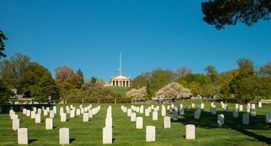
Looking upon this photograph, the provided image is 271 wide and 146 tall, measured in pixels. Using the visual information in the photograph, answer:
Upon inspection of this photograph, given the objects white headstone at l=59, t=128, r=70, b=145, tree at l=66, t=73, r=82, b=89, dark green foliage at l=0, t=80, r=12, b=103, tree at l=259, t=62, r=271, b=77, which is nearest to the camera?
white headstone at l=59, t=128, r=70, b=145

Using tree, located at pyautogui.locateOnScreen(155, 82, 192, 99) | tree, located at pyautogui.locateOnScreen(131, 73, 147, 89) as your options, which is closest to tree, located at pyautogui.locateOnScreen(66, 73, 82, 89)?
tree, located at pyautogui.locateOnScreen(131, 73, 147, 89)

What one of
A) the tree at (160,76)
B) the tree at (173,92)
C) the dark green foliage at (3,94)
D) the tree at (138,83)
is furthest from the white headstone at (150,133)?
the tree at (160,76)

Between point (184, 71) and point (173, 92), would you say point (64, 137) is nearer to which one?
point (173, 92)

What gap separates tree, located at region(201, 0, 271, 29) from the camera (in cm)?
1372

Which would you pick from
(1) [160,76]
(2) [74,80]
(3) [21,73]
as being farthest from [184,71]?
(3) [21,73]

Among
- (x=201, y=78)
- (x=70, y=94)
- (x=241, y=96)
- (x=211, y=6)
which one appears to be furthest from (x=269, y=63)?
(x=211, y=6)

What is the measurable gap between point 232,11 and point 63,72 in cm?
8216

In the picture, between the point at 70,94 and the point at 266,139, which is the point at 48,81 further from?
the point at 266,139

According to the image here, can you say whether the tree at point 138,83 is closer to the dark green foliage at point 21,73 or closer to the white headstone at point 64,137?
the dark green foliage at point 21,73

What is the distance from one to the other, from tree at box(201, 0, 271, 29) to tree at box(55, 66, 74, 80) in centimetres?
8038

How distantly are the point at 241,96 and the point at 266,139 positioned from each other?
108 feet

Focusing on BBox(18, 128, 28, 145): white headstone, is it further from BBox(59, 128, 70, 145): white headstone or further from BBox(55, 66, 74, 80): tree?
BBox(55, 66, 74, 80): tree

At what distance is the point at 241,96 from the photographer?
139ft

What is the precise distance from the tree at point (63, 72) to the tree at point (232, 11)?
8038 cm
